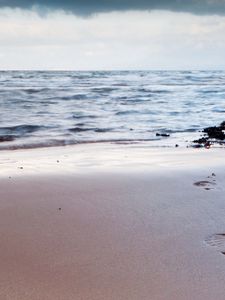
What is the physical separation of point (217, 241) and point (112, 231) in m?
0.89

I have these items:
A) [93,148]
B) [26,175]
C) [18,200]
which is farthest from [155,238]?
[93,148]

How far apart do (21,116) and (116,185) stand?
11.2 m

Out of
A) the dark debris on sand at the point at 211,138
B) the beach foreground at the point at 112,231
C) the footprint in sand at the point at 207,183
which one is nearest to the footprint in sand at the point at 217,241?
the beach foreground at the point at 112,231

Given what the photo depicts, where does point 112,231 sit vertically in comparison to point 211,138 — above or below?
above

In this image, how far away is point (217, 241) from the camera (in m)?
3.72

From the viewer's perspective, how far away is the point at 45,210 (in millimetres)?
4547

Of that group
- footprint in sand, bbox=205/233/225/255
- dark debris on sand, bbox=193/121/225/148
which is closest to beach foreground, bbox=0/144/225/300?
footprint in sand, bbox=205/233/225/255

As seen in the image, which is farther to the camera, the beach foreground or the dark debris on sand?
the dark debris on sand

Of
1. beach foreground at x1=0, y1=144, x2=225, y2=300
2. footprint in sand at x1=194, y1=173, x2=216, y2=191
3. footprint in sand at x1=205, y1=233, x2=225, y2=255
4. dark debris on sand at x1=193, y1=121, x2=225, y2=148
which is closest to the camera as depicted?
beach foreground at x1=0, y1=144, x2=225, y2=300

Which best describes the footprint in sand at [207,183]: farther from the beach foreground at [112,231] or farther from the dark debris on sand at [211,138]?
the dark debris on sand at [211,138]

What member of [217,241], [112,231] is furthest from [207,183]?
[112,231]

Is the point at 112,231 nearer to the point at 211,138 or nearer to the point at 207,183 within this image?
the point at 207,183

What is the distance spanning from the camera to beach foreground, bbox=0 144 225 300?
2.98 m

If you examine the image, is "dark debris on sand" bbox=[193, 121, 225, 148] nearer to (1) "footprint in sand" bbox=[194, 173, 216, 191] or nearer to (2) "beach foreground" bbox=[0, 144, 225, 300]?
(2) "beach foreground" bbox=[0, 144, 225, 300]
